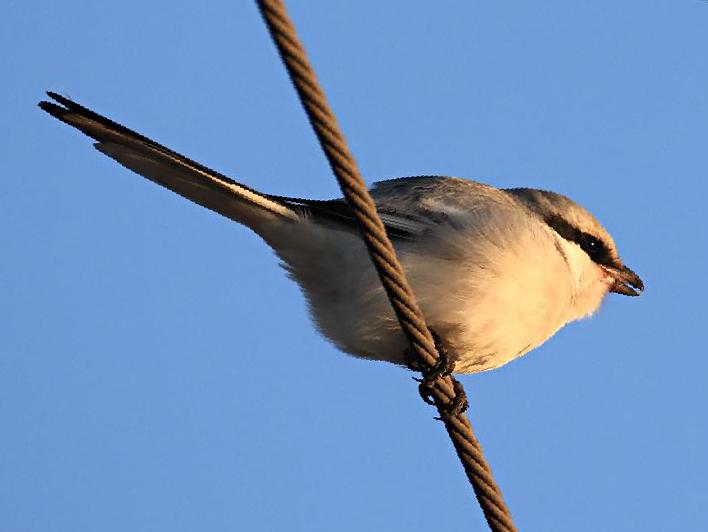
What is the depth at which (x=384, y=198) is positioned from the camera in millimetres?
5172

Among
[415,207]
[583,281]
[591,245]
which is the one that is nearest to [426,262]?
[415,207]

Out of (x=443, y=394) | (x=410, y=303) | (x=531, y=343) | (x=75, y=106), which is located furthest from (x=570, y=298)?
(x=75, y=106)

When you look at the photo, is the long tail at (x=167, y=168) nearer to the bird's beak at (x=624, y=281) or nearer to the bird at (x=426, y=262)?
the bird at (x=426, y=262)

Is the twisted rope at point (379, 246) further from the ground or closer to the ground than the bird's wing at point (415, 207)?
closer to the ground

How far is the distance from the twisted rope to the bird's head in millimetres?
1296

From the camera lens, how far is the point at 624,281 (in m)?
5.82

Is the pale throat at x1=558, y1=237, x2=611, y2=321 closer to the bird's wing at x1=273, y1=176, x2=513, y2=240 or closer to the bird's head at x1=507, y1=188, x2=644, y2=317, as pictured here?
the bird's head at x1=507, y1=188, x2=644, y2=317

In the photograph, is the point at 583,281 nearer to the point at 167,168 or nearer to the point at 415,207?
the point at 415,207

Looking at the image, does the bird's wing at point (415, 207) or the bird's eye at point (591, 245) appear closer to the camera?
the bird's wing at point (415, 207)

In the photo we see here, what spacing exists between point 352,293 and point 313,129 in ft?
7.22

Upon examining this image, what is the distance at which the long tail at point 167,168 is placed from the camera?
4035 mm

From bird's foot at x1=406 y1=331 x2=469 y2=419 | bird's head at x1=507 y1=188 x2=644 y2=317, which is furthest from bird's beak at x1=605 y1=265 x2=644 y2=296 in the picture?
bird's foot at x1=406 y1=331 x2=469 y2=419

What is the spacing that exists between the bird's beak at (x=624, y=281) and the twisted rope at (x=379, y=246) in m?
1.74

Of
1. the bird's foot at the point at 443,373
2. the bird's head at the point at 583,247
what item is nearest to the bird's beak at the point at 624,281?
the bird's head at the point at 583,247
